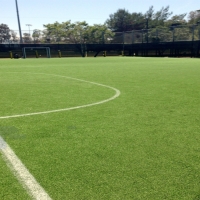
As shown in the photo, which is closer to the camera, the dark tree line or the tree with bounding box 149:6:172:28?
the dark tree line

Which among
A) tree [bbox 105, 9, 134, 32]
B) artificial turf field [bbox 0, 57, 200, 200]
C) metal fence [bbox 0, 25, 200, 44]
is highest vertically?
tree [bbox 105, 9, 134, 32]

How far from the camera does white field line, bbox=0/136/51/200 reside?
1.63 m

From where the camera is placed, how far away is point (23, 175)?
186cm

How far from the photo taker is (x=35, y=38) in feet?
115

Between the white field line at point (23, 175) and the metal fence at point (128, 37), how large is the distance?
31188 mm

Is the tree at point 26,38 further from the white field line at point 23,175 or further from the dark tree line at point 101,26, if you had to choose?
the white field line at point 23,175

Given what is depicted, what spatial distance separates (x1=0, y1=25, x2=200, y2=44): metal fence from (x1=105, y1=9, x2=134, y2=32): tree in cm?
5101

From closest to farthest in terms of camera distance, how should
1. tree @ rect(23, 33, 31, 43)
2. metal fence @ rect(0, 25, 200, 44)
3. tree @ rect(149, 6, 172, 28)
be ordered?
metal fence @ rect(0, 25, 200, 44), tree @ rect(23, 33, 31, 43), tree @ rect(149, 6, 172, 28)

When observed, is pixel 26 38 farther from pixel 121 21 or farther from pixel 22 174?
pixel 121 21

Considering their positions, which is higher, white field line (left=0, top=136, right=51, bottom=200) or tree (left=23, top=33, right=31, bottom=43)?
tree (left=23, top=33, right=31, bottom=43)

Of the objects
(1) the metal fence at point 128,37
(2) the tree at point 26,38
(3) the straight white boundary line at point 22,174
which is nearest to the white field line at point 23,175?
(3) the straight white boundary line at point 22,174

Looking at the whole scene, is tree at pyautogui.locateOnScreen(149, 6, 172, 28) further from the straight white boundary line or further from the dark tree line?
the straight white boundary line

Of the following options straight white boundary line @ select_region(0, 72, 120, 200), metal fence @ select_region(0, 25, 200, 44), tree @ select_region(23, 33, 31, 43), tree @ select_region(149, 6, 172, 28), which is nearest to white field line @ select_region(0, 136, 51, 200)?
straight white boundary line @ select_region(0, 72, 120, 200)

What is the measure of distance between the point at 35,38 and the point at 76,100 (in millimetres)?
33530
